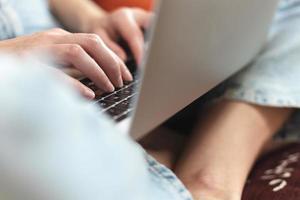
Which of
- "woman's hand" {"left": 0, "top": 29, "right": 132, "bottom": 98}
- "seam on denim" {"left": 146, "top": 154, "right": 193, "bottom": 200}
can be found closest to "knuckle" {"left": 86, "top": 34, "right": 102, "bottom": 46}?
"woman's hand" {"left": 0, "top": 29, "right": 132, "bottom": 98}

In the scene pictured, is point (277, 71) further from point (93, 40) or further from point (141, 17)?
point (93, 40)

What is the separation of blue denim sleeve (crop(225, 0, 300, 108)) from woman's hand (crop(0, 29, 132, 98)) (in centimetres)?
25

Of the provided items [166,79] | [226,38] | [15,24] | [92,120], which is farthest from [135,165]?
[15,24]

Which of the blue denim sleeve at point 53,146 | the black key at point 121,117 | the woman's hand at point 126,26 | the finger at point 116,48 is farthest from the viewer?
the woman's hand at point 126,26

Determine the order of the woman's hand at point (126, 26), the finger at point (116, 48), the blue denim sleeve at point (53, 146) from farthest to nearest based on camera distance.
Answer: the woman's hand at point (126, 26), the finger at point (116, 48), the blue denim sleeve at point (53, 146)

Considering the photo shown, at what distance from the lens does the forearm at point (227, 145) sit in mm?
625

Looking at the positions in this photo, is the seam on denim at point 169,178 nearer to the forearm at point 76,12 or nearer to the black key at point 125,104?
the black key at point 125,104

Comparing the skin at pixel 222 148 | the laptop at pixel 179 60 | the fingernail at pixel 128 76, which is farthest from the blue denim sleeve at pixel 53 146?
the skin at pixel 222 148

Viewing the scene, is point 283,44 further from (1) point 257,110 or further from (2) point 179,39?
(2) point 179,39

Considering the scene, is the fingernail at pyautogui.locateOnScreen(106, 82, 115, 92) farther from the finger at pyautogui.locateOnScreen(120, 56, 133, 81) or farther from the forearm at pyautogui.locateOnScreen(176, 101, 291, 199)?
the forearm at pyautogui.locateOnScreen(176, 101, 291, 199)

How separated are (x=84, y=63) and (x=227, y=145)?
Result: 0.83ft

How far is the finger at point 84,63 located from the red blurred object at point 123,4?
310 millimetres

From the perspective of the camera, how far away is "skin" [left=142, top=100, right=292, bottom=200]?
2.02 feet

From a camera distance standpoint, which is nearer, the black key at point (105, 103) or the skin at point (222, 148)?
the black key at point (105, 103)
